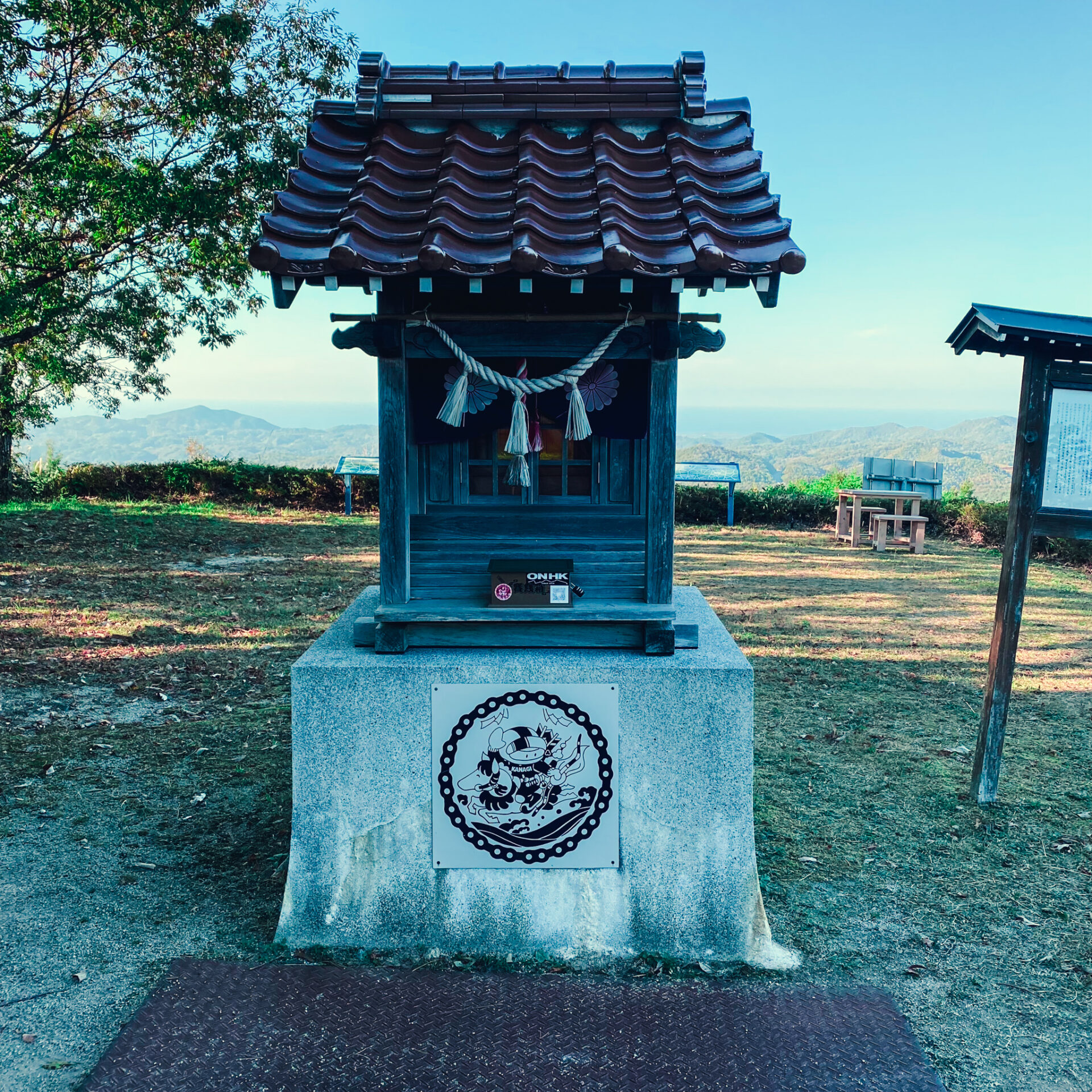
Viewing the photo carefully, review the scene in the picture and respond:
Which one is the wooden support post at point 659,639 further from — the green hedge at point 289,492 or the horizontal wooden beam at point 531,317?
the green hedge at point 289,492

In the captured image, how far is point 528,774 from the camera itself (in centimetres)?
407

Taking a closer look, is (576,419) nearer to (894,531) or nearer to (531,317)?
(531,317)

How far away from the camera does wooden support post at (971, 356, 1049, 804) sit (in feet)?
18.4

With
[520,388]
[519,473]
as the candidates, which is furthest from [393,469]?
[520,388]

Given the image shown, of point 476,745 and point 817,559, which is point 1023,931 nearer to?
point 476,745

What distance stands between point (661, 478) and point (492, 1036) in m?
2.58

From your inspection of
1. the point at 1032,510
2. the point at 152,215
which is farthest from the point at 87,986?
the point at 152,215

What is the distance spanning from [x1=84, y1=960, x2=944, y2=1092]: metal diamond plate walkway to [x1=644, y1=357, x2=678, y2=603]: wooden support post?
6.20ft

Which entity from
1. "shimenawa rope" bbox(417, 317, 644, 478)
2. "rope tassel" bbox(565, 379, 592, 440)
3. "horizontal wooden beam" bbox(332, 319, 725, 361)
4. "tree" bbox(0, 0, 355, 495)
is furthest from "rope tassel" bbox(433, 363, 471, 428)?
"tree" bbox(0, 0, 355, 495)

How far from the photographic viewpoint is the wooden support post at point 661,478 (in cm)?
417

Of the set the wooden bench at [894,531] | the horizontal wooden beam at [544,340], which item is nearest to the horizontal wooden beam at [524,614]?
the horizontal wooden beam at [544,340]

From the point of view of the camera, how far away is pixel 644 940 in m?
4.09

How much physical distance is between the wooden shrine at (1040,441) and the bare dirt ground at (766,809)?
1033 millimetres

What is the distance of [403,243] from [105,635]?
762 centimetres
